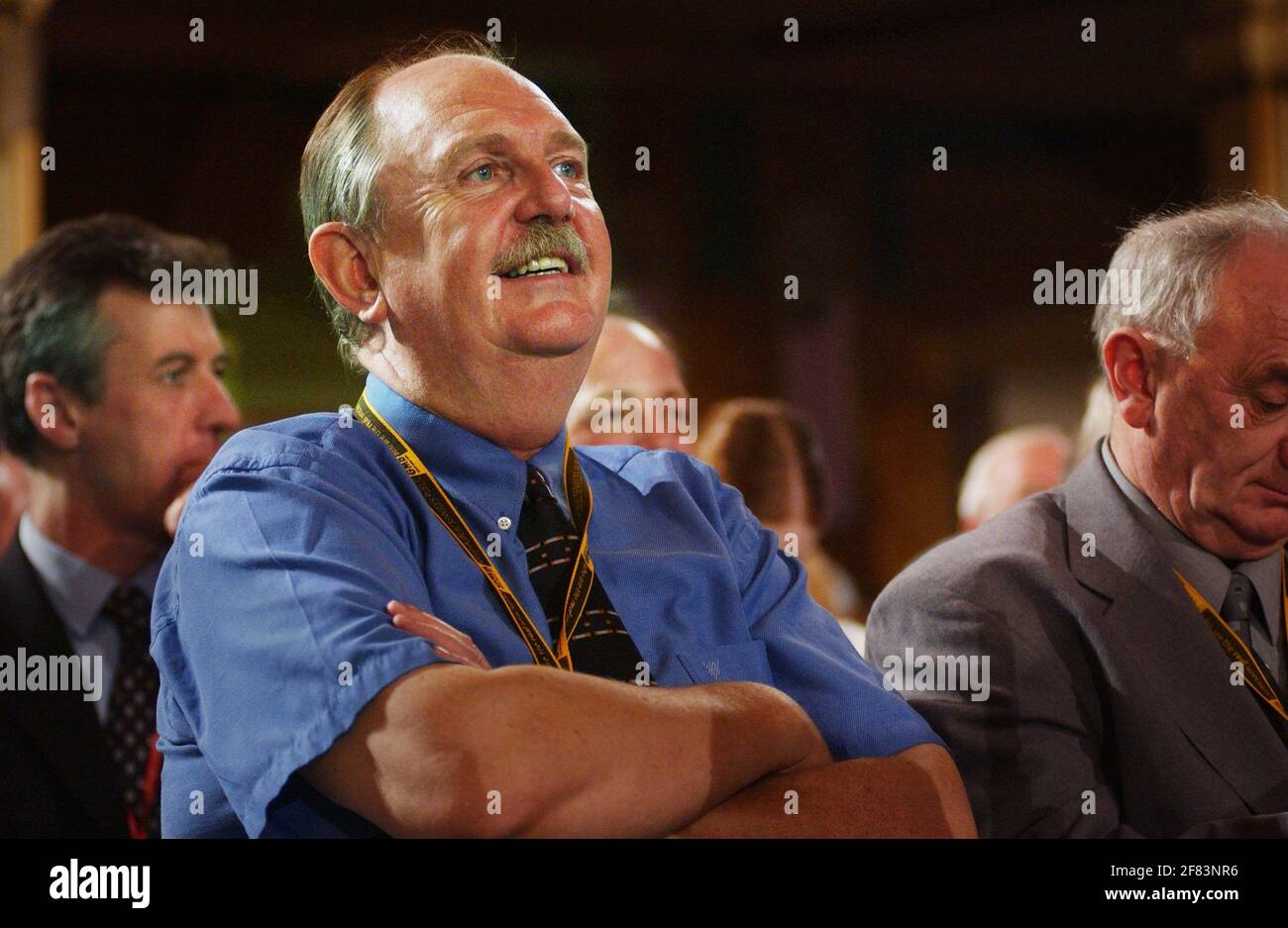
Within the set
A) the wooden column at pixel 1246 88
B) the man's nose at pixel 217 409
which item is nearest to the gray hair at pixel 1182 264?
the man's nose at pixel 217 409

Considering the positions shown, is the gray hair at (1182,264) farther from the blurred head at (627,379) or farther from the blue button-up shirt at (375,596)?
the blurred head at (627,379)

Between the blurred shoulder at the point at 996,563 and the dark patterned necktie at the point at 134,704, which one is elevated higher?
the blurred shoulder at the point at 996,563

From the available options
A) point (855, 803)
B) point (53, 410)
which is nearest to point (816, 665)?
point (855, 803)

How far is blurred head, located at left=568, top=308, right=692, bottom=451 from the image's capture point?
293 cm

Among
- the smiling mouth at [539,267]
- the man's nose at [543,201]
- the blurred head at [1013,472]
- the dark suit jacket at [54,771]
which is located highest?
the man's nose at [543,201]

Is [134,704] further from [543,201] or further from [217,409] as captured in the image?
[543,201]

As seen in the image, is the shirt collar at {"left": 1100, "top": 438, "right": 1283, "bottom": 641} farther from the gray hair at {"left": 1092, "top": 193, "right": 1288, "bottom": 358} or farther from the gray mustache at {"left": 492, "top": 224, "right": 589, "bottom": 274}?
the gray mustache at {"left": 492, "top": 224, "right": 589, "bottom": 274}

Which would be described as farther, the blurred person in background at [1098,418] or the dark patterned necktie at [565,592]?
the blurred person in background at [1098,418]

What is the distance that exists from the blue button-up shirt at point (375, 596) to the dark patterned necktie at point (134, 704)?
692 mm

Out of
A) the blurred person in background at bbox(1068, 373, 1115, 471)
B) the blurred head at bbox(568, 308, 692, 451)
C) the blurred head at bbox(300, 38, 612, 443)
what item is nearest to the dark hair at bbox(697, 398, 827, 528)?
the blurred head at bbox(568, 308, 692, 451)

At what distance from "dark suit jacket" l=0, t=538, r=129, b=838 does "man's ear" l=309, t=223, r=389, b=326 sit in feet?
3.02

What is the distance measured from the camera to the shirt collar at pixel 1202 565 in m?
2.13

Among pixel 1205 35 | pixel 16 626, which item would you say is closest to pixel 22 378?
pixel 16 626

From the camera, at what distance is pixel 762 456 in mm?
3281
